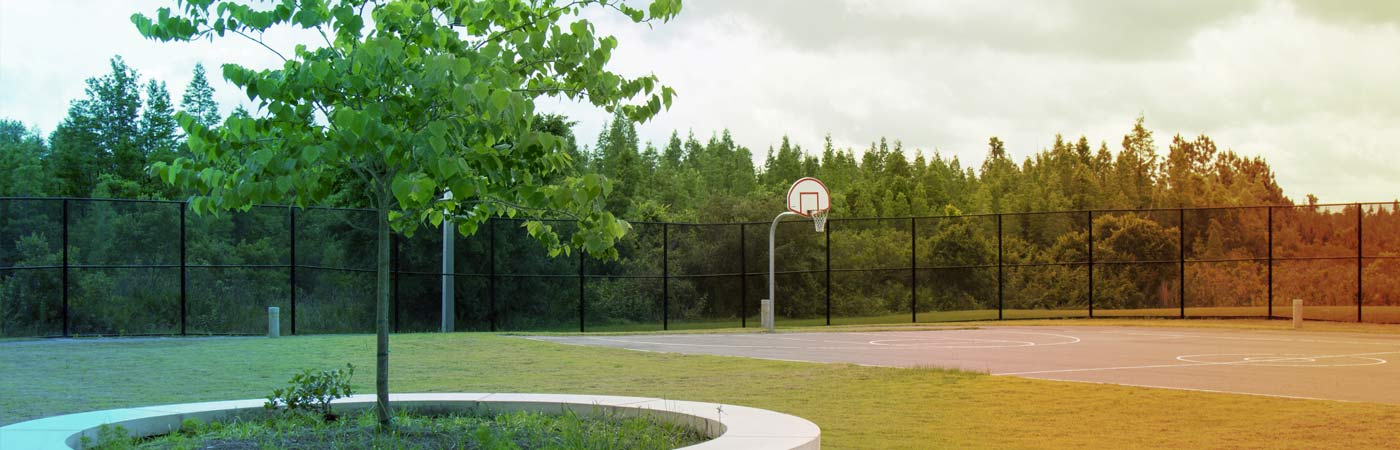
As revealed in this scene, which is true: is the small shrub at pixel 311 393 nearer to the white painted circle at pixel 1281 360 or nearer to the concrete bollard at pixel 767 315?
the white painted circle at pixel 1281 360

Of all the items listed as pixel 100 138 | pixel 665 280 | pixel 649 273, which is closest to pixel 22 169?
pixel 100 138

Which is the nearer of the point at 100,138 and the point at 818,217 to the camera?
the point at 818,217

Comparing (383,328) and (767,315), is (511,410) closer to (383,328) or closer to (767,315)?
(383,328)

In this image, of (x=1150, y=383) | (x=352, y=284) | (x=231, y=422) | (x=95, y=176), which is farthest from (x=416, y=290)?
(x=231, y=422)

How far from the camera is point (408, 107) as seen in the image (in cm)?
580

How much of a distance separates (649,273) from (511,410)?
32.9 metres

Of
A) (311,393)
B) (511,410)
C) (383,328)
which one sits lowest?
(511,410)

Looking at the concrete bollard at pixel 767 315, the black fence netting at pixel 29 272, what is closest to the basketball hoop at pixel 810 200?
the concrete bollard at pixel 767 315

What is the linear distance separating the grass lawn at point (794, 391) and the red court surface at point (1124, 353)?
1.34m

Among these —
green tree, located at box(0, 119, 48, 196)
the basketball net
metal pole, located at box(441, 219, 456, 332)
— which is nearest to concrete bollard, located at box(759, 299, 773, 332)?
the basketball net

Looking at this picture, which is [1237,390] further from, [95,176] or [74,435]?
[95,176]

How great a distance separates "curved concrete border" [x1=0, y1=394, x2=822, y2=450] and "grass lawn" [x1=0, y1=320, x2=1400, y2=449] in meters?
1.28

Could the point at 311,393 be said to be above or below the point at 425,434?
above

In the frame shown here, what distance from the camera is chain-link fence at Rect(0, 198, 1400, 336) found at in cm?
2938
